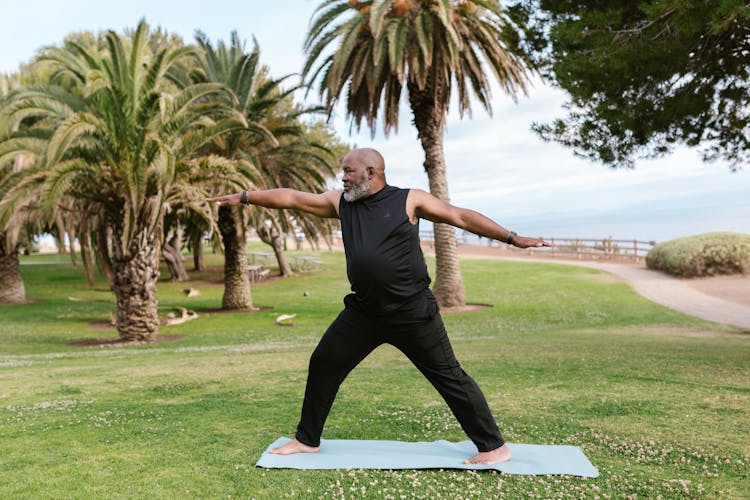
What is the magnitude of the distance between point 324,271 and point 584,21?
28.8 meters

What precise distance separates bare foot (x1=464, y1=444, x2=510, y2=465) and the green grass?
147 millimetres

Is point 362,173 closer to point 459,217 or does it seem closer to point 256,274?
point 459,217

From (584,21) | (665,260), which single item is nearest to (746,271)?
(665,260)

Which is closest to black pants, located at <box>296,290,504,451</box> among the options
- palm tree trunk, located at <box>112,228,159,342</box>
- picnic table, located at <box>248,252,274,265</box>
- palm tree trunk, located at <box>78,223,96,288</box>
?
palm tree trunk, located at <box>112,228,159,342</box>

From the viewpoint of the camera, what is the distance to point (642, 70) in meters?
9.05

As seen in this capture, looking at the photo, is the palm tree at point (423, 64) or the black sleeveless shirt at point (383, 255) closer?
the black sleeveless shirt at point (383, 255)

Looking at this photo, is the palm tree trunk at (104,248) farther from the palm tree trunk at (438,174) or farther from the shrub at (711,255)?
the shrub at (711,255)

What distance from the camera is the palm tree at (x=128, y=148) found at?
1391cm

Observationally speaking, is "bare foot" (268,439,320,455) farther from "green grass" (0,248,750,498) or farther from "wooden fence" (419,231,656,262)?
"wooden fence" (419,231,656,262)

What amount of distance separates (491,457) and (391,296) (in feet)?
4.11

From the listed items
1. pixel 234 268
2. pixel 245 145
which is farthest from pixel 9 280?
pixel 245 145

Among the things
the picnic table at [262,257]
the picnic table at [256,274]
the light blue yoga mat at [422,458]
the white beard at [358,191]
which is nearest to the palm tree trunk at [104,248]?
the light blue yoga mat at [422,458]

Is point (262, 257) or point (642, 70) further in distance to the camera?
point (262, 257)

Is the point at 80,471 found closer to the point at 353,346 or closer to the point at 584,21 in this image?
the point at 353,346
